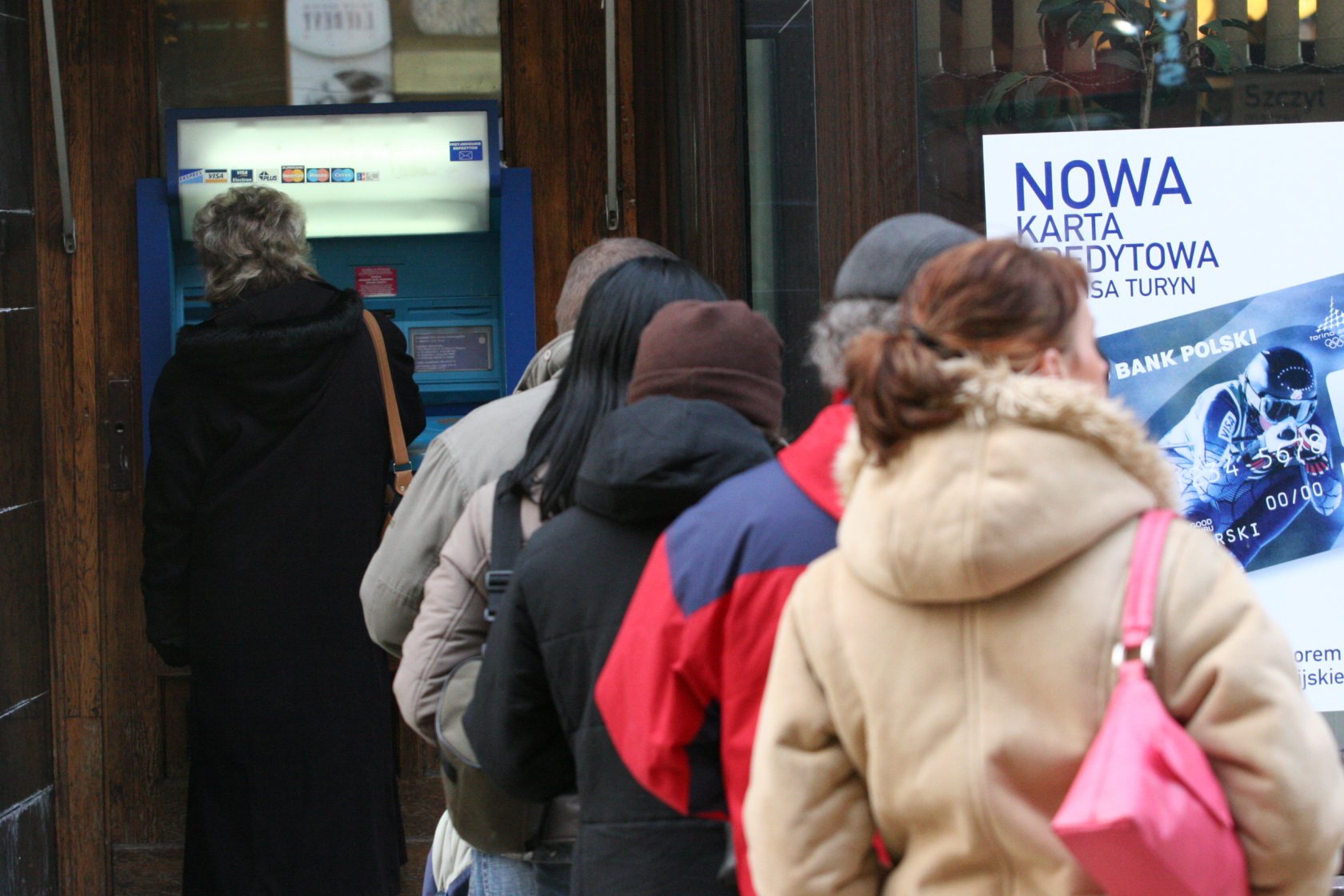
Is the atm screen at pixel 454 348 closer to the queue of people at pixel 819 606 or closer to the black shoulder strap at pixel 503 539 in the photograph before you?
the queue of people at pixel 819 606

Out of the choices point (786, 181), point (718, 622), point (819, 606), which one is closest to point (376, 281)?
point (786, 181)

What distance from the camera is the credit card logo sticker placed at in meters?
3.80

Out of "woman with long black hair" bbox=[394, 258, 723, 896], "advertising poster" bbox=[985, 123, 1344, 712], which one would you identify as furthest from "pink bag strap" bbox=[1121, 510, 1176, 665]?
"advertising poster" bbox=[985, 123, 1344, 712]

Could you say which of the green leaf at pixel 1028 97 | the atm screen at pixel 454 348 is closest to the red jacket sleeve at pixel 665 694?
the green leaf at pixel 1028 97

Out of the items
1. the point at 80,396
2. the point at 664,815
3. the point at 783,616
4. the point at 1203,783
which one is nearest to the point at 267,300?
the point at 80,396

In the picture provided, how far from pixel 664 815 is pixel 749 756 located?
0.25 meters

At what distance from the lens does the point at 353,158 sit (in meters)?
3.82

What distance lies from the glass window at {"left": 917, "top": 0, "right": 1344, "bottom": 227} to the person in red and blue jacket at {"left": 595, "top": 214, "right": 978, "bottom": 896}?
1.15 m

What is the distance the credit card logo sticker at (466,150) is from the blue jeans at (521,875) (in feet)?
6.66

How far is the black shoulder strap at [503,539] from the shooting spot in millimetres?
2057

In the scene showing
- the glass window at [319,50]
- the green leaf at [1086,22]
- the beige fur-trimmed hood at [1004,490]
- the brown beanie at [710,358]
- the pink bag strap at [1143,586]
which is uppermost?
the glass window at [319,50]

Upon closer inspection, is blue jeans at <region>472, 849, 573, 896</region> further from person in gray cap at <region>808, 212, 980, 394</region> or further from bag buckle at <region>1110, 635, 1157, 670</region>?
bag buckle at <region>1110, 635, 1157, 670</region>

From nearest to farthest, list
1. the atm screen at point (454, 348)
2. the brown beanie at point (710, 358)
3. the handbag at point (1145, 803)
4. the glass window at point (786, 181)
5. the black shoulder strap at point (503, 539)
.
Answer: the handbag at point (1145, 803), the brown beanie at point (710, 358), the black shoulder strap at point (503, 539), the glass window at point (786, 181), the atm screen at point (454, 348)

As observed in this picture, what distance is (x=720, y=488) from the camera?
1.64m
